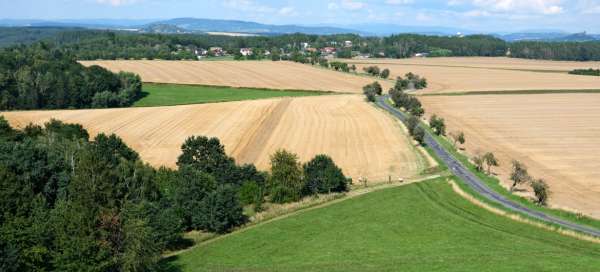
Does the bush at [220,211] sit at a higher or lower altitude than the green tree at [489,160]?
lower

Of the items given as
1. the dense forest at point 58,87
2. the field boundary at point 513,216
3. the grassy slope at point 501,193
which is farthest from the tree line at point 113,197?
the dense forest at point 58,87

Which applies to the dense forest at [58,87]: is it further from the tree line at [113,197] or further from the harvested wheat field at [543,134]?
the harvested wheat field at [543,134]

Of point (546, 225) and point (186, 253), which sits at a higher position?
point (546, 225)

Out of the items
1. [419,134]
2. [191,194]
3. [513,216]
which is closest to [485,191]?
[513,216]

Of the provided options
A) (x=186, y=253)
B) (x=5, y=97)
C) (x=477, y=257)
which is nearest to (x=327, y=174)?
(x=186, y=253)

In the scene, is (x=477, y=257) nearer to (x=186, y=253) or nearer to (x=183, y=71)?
(x=186, y=253)
